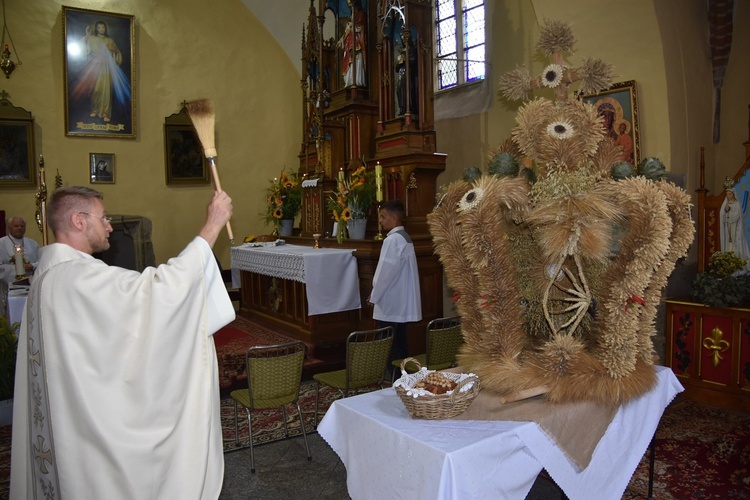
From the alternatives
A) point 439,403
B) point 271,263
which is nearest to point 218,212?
point 439,403

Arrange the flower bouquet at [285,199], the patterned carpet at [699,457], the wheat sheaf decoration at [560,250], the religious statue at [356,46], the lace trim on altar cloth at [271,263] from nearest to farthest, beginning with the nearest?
the wheat sheaf decoration at [560,250]
the patterned carpet at [699,457]
the lace trim on altar cloth at [271,263]
the religious statue at [356,46]
the flower bouquet at [285,199]

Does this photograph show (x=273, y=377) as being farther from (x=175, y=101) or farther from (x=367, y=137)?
(x=175, y=101)

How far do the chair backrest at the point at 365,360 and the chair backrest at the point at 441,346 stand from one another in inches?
15.2

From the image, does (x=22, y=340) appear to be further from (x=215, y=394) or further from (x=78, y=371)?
(x=215, y=394)

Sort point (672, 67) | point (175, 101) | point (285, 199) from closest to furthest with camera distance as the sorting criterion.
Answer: point (672, 67) → point (285, 199) → point (175, 101)

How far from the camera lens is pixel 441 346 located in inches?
199

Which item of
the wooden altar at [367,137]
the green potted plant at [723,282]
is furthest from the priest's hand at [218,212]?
the green potted plant at [723,282]

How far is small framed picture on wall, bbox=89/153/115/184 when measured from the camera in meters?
9.99

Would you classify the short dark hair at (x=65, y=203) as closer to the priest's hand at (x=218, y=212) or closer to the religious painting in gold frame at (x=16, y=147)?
the priest's hand at (x=218, y=212)

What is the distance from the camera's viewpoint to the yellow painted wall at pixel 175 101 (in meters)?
9.55

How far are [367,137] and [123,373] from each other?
275 inches

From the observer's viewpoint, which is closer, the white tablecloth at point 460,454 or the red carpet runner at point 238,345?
the white tablecloth at point 460,454

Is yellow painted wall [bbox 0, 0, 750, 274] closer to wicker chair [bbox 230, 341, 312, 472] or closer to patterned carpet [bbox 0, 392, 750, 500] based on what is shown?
patterned carpet [bbox 0, 392, 750, 500]

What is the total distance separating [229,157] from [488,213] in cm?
902
